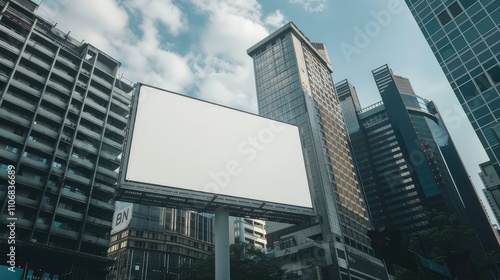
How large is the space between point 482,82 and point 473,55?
3.60 metres

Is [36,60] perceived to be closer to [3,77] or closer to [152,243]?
[3,77]

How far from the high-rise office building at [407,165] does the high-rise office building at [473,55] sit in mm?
76509

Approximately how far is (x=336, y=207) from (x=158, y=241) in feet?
121

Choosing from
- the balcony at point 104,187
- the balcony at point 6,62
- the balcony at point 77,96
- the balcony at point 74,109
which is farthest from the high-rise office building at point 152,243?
the balcony at point 6,62

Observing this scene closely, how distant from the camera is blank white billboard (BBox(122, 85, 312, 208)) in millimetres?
22500

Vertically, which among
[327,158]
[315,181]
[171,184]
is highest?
[327,158]

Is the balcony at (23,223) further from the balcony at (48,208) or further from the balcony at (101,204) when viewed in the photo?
the balcony at (101,204)

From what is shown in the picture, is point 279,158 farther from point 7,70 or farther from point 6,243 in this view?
point 7,70

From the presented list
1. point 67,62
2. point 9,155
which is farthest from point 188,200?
point 67,62

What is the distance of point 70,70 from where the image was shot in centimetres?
5688

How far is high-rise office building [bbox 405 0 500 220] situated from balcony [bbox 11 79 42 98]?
175 feet

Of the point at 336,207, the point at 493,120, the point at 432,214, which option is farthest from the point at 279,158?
the point at 336,207

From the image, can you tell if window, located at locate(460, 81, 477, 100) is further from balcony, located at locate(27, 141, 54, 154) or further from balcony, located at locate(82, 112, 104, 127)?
balcony, located at locate(27, 141, 54, 154)

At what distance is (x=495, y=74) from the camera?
3784 cm
